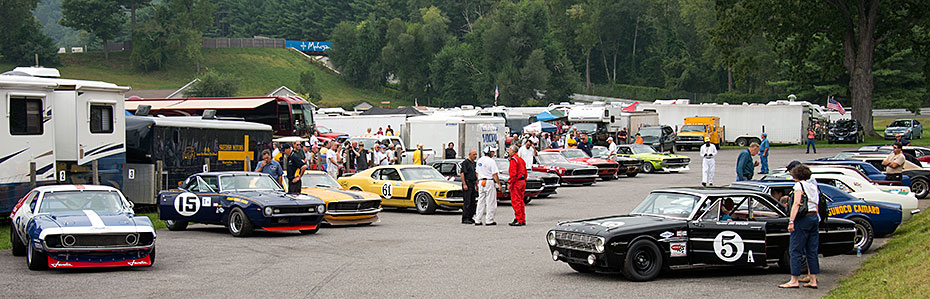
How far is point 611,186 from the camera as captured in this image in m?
28.9

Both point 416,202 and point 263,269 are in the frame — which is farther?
point 416,202

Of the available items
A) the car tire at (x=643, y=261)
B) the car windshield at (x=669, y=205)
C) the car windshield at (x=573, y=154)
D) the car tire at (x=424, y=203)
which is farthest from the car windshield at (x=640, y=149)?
the car tire at (x=643, y=261)

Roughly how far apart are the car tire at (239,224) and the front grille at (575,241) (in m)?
6.74

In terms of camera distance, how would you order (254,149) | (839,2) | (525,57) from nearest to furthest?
(254,149)
(839,2)
(525,57)

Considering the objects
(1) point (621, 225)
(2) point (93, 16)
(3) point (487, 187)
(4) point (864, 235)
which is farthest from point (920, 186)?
(2) point (93, 16)

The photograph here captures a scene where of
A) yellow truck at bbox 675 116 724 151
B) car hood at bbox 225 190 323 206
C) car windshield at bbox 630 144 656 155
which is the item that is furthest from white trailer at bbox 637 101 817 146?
car hood at bbox 225 190 323 206

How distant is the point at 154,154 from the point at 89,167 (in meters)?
1.94

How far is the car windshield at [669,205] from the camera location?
11.2 metres

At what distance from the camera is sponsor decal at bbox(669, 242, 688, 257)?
10.8 meters

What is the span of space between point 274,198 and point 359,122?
33875 millimetres

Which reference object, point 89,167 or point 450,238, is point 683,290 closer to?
point 450,238

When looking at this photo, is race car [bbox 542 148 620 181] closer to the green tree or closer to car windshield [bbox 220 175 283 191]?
car windshield [bbox 220 175 283 191]

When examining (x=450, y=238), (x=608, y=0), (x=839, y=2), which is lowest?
(x=450, y=238)

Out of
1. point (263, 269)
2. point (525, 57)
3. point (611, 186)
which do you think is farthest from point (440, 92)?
point (263, 269)
